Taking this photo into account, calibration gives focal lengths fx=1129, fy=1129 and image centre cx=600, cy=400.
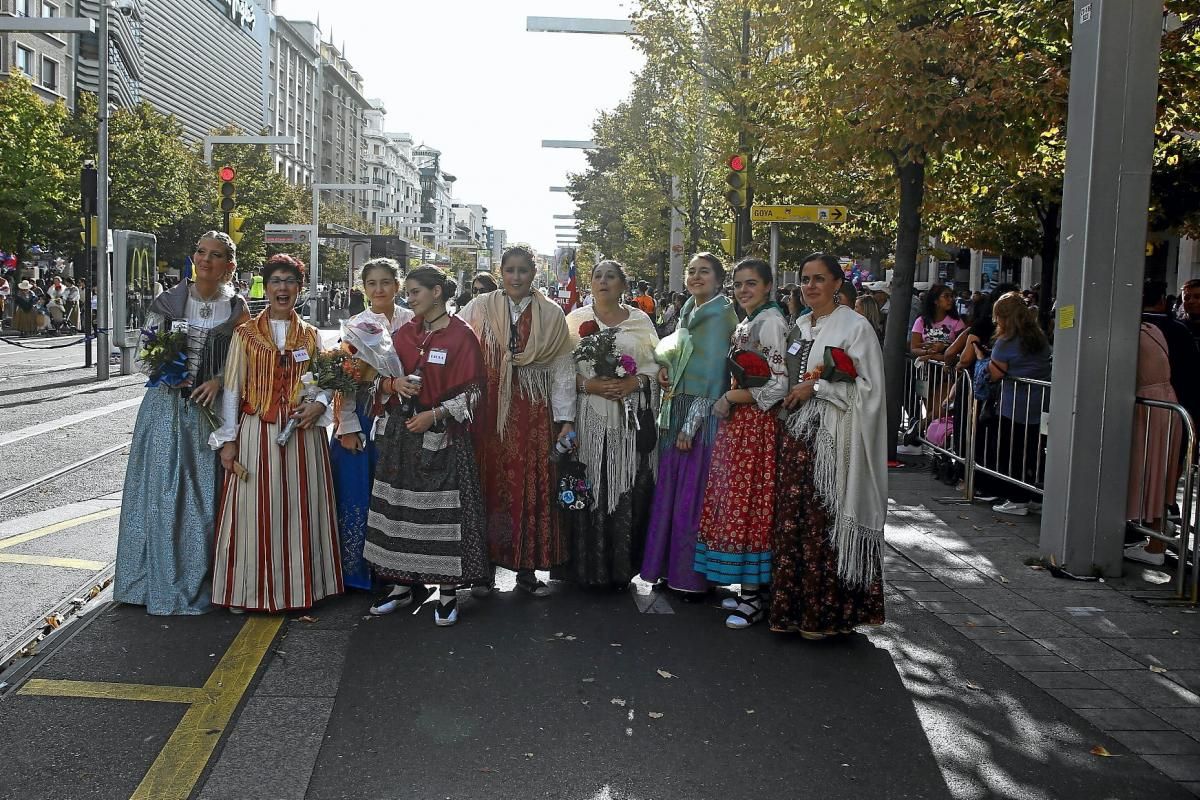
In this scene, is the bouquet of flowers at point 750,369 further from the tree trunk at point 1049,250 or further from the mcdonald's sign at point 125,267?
the mcdonald's sign at point 125,267

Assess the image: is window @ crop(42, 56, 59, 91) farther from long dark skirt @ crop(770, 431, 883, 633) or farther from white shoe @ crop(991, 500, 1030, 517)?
long dark skirt @ crop(770, 431, 883, 633)

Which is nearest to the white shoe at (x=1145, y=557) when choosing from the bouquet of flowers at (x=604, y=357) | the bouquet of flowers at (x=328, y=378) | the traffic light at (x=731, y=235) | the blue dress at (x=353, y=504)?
the bouquet of flowers at (x=604, y=357)

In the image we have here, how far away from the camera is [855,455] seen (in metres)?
5.38

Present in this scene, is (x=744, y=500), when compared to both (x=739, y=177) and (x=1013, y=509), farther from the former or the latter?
(x=739, y=177)

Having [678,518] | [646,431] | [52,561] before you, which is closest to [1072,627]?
[678,518]

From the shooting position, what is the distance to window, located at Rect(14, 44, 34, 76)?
46094mm

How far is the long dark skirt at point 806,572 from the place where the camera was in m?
5.43

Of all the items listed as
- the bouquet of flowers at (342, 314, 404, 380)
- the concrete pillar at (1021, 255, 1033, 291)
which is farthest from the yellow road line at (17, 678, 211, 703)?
the concrete pillar at (1021, 255, 1033, 291)

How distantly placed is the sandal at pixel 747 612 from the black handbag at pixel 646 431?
3.30 feet

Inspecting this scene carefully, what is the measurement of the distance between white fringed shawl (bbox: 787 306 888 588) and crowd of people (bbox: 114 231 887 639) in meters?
0.01

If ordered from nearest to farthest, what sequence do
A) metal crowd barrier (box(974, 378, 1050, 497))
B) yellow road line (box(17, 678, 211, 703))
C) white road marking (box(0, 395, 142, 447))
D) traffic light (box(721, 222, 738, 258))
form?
yellow road line (box(17, 678, 211, 703)) → metal crowd barrier (box(974, 378, 1050, 497)) → white road marking (box(0, 395, 142, 447)) → traffic light (box(721, 222, 738, 258))

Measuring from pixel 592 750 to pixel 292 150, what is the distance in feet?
313

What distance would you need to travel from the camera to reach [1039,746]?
166 inches

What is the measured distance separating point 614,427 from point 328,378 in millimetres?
1578
